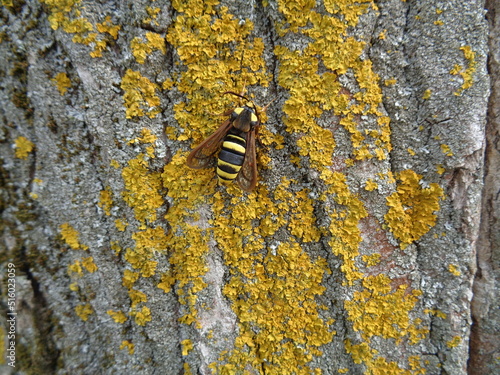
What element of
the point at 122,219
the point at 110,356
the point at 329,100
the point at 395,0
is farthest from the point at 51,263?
the point at 395,0

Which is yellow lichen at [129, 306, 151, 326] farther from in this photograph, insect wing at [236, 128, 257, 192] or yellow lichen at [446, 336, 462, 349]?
yellow lichen at [446, 336, 462, 349]

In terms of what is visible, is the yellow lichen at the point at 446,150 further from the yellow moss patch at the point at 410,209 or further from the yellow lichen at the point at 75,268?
the yellow lichen at the point at 75,268

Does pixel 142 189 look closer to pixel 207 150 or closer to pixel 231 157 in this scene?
pixel 207 150

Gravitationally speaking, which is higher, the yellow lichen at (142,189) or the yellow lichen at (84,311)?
the yellow lichen at (142,189)

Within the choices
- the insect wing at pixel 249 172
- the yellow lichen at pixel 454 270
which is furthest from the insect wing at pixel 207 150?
the yellow lichen at pixel 454 270

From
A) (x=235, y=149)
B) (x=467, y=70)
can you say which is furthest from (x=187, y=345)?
(x=467, y=70)

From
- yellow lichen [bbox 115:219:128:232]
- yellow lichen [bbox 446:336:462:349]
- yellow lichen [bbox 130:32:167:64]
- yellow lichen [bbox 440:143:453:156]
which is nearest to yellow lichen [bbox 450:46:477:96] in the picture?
yellow lichen [bbox 440:143:453:156]
